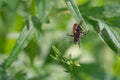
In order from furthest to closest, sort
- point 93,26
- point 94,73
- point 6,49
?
1. point 6,49
2. point 94,73
3. point 93,26

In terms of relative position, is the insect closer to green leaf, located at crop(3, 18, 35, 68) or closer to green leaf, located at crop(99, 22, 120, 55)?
green leaf, located at crop(99, 22, 120, 55)

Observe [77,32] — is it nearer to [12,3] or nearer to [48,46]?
[12,3]

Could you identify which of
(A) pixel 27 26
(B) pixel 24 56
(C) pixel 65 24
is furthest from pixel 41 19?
(C) pixel 65 24

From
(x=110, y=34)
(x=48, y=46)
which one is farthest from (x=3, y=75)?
(x=48, y=46)

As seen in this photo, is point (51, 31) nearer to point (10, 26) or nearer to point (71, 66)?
point (10, 26)

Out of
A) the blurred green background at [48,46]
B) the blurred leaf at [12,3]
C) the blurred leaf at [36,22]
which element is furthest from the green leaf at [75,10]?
the blurred leaf at [12,3]

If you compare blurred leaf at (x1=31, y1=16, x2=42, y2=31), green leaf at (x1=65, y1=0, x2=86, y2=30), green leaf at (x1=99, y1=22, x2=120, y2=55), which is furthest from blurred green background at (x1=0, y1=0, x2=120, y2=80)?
green leaf at (x1=65, y1=0, x2=86, y2=30)
